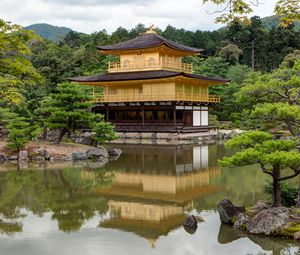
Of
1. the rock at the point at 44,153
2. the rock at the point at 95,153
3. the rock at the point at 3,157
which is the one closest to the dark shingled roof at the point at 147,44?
the rock at the point at 95,153

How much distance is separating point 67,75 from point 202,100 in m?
16.9

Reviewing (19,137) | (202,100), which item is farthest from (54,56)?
(19,137)

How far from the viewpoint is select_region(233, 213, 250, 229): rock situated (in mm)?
9422

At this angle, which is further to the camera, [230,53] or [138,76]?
[230,53]

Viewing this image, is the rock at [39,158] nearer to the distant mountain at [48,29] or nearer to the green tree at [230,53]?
the green tree at [230,53]

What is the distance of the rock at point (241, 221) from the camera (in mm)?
9422

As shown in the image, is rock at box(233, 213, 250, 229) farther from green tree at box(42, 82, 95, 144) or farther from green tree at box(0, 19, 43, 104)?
green tree at box(42, 82, 95, 144)

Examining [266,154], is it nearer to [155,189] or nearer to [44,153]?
[155,189]

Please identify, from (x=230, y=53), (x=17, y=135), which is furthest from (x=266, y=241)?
(x=230, y=53)

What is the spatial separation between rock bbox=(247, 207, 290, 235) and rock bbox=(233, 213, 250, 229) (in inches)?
7.2

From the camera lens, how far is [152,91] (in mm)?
35000

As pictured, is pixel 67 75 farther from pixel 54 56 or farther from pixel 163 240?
pixel 163 240

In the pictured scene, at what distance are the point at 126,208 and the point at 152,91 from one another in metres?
24.0

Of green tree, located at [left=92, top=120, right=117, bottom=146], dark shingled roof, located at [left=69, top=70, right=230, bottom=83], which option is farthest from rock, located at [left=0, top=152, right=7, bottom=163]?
dark shingled roof, located at [left=69, top=70, right=230, bottom=83]
